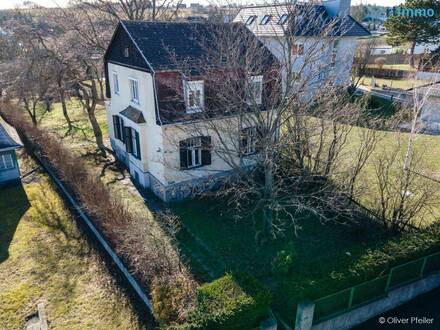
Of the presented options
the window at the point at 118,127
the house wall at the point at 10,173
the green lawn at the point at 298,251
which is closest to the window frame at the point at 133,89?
the window at the point at 118,127

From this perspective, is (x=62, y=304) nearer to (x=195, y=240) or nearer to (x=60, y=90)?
(x=195, y=240)

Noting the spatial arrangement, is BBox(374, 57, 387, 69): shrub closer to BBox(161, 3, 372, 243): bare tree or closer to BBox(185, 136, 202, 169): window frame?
BBox(161, 3, 372, 243): bare tree

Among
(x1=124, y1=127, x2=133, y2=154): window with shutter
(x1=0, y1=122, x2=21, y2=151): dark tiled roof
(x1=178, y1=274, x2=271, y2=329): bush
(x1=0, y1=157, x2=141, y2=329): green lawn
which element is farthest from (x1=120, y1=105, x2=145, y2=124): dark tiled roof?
(x1=178, y1=274, x2=271, y2=329): bush

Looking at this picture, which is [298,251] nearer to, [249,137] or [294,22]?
[249,137]

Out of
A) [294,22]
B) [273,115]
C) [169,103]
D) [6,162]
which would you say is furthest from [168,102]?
[6,162]

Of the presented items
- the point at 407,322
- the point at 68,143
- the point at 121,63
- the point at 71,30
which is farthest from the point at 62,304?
the point at 71,30

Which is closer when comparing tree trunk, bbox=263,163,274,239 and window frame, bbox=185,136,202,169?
tree trunk, bbox=263,163,274,239

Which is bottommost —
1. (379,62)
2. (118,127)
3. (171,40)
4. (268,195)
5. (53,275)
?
(53,275)
